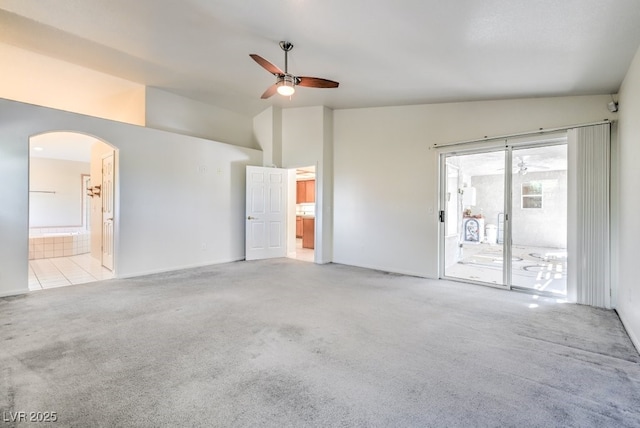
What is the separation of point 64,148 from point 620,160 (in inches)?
439

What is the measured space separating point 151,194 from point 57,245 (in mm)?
3697

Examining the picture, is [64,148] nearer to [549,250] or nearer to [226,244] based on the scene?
[226,244]

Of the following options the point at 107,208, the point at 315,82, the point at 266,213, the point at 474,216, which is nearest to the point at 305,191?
the point at 266,213

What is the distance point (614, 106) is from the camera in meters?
3.39

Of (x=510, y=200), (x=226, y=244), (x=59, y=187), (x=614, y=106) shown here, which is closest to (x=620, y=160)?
(x=614, y=106)

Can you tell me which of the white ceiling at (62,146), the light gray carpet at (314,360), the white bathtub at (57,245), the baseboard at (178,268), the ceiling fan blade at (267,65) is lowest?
the light gray carpet at (314,360)

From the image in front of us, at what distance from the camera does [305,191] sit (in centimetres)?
995

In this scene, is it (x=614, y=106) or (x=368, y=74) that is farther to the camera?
(x=368, y=74)

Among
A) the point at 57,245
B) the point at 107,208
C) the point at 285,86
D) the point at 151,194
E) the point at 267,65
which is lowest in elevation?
the point at 57,245

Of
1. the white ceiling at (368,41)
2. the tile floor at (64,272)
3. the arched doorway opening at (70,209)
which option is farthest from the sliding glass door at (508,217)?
the arched doorway opening at (70,209)

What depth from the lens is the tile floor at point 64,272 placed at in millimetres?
4480

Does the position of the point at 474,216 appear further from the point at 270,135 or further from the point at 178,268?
the point at 178,268

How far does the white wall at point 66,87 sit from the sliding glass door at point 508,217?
5893mm

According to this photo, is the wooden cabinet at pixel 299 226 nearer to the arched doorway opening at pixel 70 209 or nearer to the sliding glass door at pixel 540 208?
the arched doorway opening at pixel 70 209
